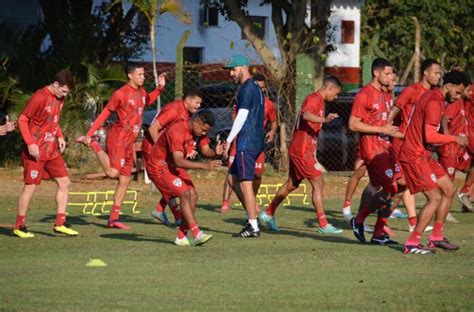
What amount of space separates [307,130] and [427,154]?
130 inches

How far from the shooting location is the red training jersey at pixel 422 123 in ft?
40.9

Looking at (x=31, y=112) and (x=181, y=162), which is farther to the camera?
(x=31, y=112)

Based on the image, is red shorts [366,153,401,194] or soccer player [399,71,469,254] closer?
soccer player [399,71,469,254]

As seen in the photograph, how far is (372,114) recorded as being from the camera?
14.4 metres

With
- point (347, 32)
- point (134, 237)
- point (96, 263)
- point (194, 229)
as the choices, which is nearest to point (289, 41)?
point (134, 237)

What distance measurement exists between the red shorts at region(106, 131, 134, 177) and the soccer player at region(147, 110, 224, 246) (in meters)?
1.82

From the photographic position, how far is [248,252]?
43.0ft

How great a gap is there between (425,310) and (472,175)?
9.59 m

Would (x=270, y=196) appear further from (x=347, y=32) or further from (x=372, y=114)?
(x=347, y=32)

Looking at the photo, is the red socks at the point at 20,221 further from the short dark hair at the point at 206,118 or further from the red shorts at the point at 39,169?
the short dark hair at the point at 206,118

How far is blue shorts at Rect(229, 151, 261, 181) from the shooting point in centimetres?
1468

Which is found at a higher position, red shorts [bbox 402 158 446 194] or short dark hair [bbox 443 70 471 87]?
short dark hair [bbox 443 70 471 87]

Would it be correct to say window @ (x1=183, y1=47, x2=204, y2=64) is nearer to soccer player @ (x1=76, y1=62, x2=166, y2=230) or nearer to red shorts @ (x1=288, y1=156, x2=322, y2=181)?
soccer player @ (x1=76, y1=62, x2=166, y2=230)

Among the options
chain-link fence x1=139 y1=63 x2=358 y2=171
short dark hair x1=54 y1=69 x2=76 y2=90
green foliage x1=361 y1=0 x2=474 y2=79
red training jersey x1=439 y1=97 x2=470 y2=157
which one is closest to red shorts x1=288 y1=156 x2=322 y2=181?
red training jersey x1=439 y1=97 x2=470 y2=157
